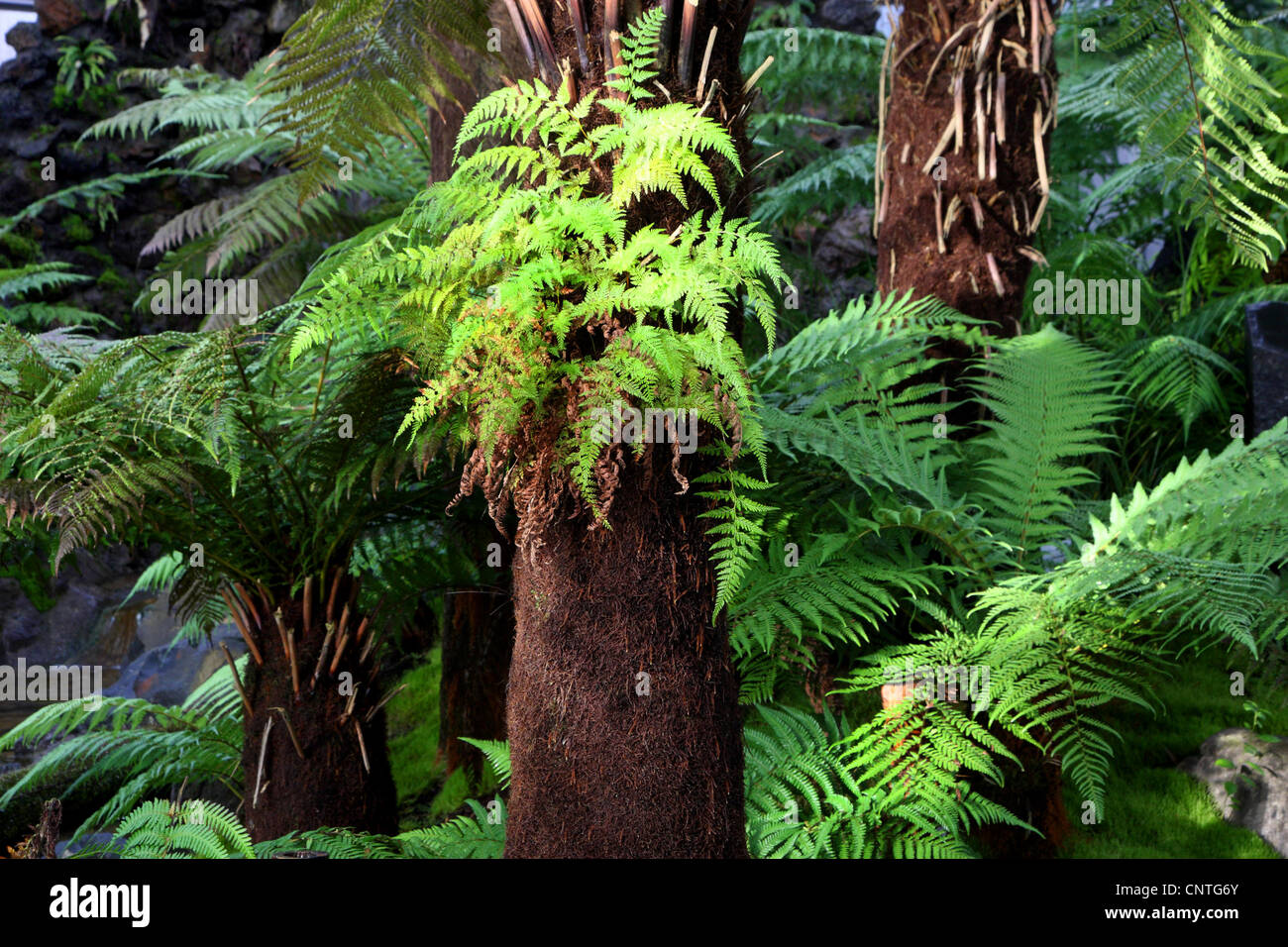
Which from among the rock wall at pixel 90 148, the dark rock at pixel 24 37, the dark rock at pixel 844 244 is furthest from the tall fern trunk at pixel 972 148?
the dark rock at pixel 24 37

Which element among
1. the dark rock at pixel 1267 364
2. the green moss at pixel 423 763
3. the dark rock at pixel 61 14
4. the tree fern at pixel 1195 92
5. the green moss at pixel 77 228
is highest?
the dark rock at pixel 61 14

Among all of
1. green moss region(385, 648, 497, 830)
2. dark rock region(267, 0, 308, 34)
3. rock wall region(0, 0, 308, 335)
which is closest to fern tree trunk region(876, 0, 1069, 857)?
green moss region(385, 648, 497, 830)

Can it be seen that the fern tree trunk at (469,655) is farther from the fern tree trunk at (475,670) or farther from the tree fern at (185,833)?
the tree fern at (185,833)

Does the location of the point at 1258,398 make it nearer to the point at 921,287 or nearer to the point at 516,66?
the point at 921,287

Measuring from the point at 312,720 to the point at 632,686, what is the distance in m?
0.83

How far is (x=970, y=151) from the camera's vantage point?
7.49 ft

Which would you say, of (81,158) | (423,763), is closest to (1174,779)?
(423,763)

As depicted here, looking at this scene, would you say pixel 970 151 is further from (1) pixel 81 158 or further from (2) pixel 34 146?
(2) pixel 34 146

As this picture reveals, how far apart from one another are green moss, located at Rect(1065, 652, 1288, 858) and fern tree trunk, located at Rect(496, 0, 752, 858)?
97 cm

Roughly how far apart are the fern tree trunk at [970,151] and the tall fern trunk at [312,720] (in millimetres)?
1406

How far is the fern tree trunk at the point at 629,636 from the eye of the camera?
1201 mm

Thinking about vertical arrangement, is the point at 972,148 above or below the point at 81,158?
below

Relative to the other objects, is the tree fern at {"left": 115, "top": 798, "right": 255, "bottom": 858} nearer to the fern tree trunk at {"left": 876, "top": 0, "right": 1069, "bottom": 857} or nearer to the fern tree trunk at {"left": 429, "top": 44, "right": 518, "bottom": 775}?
the fern tree trunk at {"left": 429, "top": 44, "right": 518, "bottom": 775}
